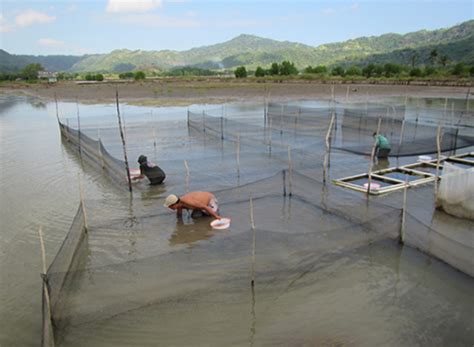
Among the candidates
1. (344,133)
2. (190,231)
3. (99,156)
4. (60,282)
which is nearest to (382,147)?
(344,133)

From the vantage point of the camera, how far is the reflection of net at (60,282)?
3.94m

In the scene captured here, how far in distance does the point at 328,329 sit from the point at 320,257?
1.34 m

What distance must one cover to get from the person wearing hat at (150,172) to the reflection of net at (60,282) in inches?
147

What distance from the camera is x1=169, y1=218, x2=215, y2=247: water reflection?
21.9 feet

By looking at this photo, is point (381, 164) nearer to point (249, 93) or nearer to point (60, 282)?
point (60, 282)

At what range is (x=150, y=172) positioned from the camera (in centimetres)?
965

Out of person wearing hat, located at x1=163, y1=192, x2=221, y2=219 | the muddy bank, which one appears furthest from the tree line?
person wearing hat, located at x1=163, y1=192, x2=221, y2=219

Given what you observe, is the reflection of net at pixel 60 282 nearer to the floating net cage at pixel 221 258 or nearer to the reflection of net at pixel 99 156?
the floating net cage at pixel 221 258

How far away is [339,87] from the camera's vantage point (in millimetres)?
44844

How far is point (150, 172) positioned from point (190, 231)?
3158mm

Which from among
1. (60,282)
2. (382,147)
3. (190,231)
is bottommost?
(190,231)

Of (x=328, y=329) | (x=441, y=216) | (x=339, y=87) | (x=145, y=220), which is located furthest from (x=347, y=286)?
(x=339, y=87)

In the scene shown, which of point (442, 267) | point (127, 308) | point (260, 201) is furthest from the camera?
point (260, 201)

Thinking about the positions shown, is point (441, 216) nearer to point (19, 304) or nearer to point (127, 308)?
point (127, 308)
